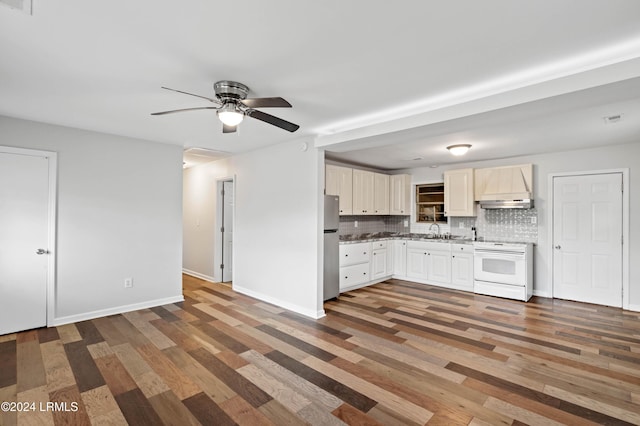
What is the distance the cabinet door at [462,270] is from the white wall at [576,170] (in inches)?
41.9

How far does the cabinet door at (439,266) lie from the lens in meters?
5.92

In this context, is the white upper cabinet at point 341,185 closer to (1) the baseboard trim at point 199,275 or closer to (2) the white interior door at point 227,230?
(2) the white interior door at point 227,230

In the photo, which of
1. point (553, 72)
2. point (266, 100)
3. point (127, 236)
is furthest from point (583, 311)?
point (127, 236)

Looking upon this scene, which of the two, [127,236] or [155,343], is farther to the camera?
[127,236]

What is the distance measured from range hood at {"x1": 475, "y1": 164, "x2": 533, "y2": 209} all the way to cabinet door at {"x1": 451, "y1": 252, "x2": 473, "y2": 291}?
1.00m

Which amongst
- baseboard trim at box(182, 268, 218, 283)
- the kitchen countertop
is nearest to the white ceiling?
the kitchen countertop

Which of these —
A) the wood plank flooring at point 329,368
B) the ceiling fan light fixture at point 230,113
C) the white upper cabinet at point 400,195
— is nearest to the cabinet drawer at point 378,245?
the white upper cabinet at point 400,195

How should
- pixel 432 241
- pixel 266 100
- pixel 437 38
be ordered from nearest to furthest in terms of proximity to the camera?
pixel 437 38, pixel 266 100, pixel 432 241

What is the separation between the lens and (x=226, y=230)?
248 inches

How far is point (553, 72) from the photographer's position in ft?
7.75


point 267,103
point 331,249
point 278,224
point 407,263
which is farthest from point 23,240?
point 407,263

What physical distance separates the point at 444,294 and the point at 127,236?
5109 mm

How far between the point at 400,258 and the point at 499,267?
6.12ft

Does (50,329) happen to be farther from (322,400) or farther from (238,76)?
(238,76)
